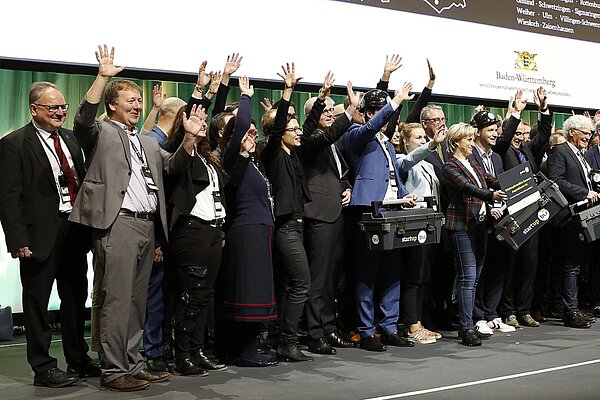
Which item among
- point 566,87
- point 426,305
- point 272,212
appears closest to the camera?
point 272,212

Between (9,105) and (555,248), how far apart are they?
4456 mm

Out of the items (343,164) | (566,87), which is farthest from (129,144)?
(566,87)

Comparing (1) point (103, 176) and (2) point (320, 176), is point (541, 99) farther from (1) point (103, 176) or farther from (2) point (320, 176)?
(1) point (103, 176)

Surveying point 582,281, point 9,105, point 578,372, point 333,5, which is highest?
point 333,5

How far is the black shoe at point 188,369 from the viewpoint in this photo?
477 centimetres

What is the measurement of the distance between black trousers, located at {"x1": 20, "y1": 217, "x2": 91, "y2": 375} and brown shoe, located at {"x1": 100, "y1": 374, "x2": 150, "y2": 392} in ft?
1.30

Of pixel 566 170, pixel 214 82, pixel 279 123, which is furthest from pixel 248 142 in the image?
pixel 566 170

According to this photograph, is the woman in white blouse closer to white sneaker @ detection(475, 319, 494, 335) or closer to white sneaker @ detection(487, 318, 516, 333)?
white sneaker @ detection(475, 319, 494, 335)

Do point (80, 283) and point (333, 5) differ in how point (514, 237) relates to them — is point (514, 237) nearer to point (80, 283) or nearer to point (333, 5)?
point (333, 5)

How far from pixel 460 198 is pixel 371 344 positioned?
1.21 meters

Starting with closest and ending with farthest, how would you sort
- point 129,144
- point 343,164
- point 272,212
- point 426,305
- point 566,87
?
1. point 129,144
2. point 272,212
3. point 343,164
4. point 426,305
5. point 566,87

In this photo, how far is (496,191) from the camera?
19.4 ft

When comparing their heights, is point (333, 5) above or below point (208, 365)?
above

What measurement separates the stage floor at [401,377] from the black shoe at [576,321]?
0.61m
